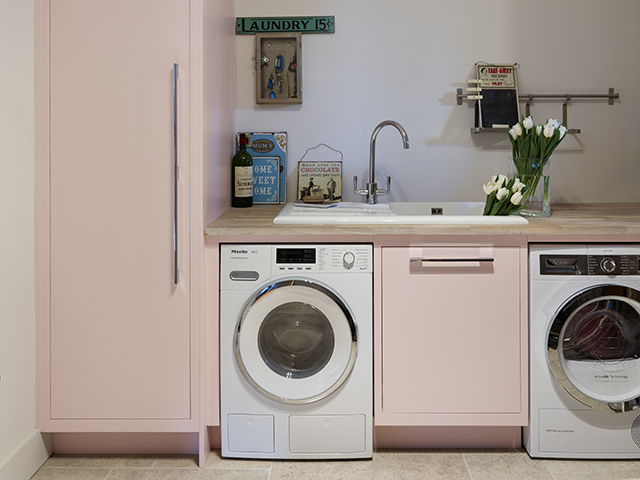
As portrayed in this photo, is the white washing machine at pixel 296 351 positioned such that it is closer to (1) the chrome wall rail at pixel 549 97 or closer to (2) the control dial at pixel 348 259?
(2) the control dial at pixel 348 259

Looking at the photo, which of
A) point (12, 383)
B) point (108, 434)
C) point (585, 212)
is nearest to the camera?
point (12, 383)

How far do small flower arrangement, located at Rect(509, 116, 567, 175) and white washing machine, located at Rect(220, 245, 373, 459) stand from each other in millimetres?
796

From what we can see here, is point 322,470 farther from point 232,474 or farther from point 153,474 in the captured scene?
point 153,474

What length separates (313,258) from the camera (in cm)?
178

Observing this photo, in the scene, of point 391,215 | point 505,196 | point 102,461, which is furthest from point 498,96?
point 102,461

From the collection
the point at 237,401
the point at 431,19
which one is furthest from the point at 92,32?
the point at 431,19

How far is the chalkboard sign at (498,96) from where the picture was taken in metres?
2.41

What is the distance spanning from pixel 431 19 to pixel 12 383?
2278 mm

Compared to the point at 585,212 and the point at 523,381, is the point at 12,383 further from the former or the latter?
the point at 585,212

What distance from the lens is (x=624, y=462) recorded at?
1840 millimetres

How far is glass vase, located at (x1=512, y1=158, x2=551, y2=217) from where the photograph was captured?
6.73 ft

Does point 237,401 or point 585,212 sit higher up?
point 585,212

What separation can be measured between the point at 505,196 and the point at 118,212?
1393 millimetres

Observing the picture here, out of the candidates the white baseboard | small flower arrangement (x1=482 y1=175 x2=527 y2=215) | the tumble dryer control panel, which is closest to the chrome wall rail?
small flower arrangement (x1=482 y1=175 x2=527 y2=215)
